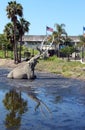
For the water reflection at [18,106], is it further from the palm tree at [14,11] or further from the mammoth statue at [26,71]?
the palm tree at [14,11]

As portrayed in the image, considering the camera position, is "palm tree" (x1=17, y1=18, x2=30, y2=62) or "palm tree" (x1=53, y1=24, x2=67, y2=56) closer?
"palm tree" (x1=17, y1=18, x2=30, y2=62)

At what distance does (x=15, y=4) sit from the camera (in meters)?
48.4

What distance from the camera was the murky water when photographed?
13672 millimetres

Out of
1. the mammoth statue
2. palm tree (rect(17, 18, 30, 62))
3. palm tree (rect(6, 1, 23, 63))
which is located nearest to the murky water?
the mammoth statue

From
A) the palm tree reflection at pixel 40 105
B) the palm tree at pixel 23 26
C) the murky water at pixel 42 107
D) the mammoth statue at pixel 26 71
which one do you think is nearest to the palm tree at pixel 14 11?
the palm tree at pixel 23 26

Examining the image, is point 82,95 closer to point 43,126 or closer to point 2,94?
point 2,94

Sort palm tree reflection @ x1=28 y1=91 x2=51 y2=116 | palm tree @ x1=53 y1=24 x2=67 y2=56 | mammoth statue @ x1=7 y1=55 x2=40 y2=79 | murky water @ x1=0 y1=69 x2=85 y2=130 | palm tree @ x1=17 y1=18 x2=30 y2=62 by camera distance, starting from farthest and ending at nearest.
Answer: palm tree @ x1=53 y1=24 x2=67 y2=56
palm tree @ x1=17 y1=18 x2=30 y2=62
mammoth statue @ x1=7 y1=55 x2=40 y2=79
palm tree reflection @ x1=28 y1=91 x2=51 y2=116
murky water @ x1=0 y1=69 x2=85 y2=130

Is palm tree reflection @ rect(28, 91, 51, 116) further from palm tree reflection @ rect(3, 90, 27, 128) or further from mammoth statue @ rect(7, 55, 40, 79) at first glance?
mammoth statue @ rect(7, 55, 40, 79)

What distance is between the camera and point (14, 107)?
16.9m

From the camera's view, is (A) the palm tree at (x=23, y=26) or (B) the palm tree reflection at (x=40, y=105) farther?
(A) the palm tree at (x=23, y=26)

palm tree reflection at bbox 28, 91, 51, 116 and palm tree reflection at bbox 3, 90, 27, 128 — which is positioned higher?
palm tree reflection at bbox 3, 90, 27, 128

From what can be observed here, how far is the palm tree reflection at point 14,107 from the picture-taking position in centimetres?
1380

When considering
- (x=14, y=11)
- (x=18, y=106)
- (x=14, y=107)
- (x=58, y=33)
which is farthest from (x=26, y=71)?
(x=58, y=33)

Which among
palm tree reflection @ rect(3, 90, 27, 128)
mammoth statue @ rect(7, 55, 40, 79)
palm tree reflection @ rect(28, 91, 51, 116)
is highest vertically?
mammoth statue @ rect(7, 55, 40, 79)
